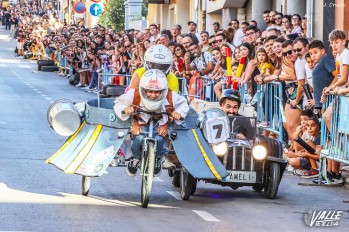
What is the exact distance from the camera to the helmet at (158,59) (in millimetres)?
13453

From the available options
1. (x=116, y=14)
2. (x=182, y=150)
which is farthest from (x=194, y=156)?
(x=116, y=14)

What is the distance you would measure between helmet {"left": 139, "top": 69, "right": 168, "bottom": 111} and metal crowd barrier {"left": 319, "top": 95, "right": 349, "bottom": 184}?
10.8 ft

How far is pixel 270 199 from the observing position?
46.4 feet

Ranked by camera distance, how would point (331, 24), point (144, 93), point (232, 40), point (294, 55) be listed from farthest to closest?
point (232, 40) → point (331, 24) → point (294, 55) → point (144, 93)

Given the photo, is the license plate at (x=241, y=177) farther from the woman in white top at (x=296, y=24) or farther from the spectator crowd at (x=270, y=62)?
the woman in white top at (x=296, y=24)

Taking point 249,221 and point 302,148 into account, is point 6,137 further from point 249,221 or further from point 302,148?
point 249,221

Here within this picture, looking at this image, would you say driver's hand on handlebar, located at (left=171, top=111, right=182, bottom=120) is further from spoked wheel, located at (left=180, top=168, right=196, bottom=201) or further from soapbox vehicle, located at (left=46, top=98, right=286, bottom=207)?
spoked wheel, located at (left=180, top=168, right=196, bottom=201)

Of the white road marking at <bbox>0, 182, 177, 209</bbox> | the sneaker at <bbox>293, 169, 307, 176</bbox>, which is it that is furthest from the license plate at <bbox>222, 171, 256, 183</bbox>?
the sneaker at <bbox>293, 169, 307, 176</bbox>

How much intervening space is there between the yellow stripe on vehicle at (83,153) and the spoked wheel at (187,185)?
105 cm

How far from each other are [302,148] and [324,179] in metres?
1.10

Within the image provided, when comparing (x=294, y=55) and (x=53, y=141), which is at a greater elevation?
(x=294, y=55)

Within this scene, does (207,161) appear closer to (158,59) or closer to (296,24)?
(158,59)

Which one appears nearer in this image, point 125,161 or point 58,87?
point 125,161

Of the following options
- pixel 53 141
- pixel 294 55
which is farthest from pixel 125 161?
pixel 53 141
